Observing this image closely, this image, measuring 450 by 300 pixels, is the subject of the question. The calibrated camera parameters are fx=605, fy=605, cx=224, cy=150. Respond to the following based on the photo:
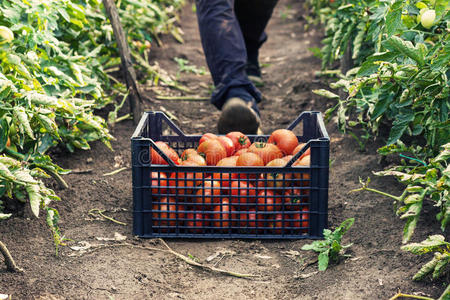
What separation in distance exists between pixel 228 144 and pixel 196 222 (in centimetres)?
43

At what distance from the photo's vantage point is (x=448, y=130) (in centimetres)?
219

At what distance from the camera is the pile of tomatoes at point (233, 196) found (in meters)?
2.29

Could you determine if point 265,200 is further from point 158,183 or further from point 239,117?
point 239,117

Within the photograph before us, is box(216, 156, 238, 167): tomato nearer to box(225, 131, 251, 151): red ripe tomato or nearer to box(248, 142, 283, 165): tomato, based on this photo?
box(248, 142, 283, 165): tomato

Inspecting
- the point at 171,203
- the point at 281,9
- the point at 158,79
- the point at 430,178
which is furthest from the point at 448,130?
the point at 281,9

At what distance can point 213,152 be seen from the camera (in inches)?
99.3

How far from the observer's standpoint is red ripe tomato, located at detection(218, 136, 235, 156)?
2623 millimetres

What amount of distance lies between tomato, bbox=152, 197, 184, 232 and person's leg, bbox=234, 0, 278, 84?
205cm

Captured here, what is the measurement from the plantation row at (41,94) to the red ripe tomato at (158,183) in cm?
38

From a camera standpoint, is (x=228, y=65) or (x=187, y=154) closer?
(x=187, y=154)

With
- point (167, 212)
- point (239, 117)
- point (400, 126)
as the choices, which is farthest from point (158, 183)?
point (239, 117)

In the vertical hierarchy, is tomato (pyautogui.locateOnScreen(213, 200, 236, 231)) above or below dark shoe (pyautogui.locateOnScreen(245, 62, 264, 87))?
below

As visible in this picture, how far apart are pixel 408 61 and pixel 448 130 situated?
0.29 meters

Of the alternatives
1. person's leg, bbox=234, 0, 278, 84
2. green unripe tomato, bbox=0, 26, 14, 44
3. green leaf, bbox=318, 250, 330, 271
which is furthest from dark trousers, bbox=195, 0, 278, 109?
green leaf, bbox=318, 250, 330, 271
